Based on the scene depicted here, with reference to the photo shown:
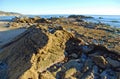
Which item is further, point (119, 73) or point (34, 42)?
point (34, 42)

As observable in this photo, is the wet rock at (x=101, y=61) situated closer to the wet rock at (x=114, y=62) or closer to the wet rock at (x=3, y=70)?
the wet rock at (x=114, y=62)

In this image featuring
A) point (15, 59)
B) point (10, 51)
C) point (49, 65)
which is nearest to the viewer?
point (49, 65)

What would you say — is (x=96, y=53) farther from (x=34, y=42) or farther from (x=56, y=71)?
(x=34, y=42)

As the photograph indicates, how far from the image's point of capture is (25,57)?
390 inches

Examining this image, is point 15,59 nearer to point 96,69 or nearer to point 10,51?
point 10,51

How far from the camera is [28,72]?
873cm

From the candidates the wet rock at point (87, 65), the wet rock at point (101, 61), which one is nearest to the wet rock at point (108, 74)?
the wet rock at point (101, 61)

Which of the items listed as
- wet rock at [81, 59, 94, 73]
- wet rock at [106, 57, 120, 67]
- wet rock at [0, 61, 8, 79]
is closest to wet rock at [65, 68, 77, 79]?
wet rock at [81, 59, 94, 73]

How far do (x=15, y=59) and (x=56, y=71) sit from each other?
2.20 metres

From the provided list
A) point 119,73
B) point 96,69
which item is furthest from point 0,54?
point 119,73

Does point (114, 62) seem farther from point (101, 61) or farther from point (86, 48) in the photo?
point (86, 48)

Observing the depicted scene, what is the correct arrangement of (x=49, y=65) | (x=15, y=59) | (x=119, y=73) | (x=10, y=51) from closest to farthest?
(x=119, y=73)
(x=49, y=65)
(x=15, y=59)
(x=10, y=51)

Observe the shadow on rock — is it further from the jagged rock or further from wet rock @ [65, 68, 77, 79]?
wet rock @ [65, 68, 77, 79]

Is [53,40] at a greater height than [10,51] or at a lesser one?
greater
